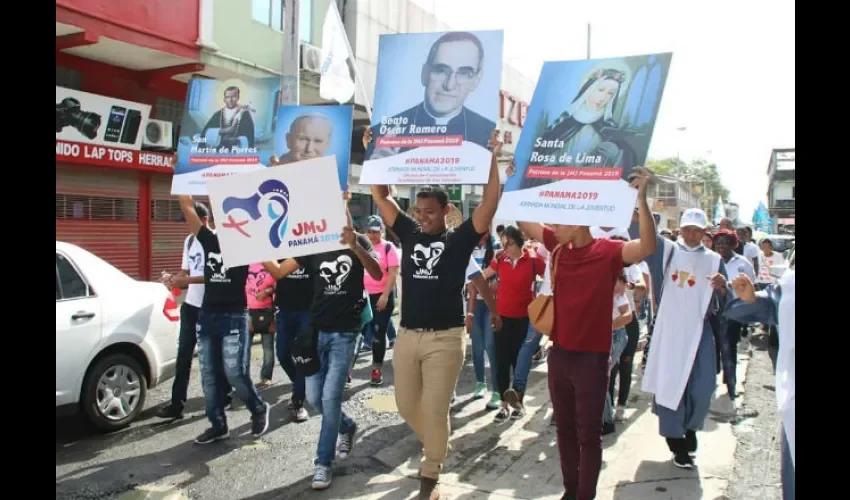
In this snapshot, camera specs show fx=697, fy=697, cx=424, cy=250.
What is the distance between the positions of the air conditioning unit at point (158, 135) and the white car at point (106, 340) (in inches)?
323

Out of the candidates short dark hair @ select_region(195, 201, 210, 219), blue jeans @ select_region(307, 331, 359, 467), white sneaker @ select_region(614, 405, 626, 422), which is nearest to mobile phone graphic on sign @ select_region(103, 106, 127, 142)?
short dark hair @ select_region(195, 201, 210, 219)

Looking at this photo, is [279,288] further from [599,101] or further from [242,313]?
[599,101]

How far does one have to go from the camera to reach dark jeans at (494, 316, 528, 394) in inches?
257

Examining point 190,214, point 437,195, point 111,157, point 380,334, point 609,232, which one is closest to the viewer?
point 437,195

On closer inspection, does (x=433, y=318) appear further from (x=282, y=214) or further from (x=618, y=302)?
(x=618, y=302)

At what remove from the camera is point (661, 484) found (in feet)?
15.5

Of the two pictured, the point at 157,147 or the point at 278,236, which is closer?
the point at 278,236

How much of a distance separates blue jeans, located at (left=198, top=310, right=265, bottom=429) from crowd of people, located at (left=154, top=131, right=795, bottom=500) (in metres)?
0.01

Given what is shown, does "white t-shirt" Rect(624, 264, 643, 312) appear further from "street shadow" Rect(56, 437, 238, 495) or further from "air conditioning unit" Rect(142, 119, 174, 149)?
"air conditioning unit" Rect(142, 119, 174, 149)

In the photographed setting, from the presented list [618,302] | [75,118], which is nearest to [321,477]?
[618,302]

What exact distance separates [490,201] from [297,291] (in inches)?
112
